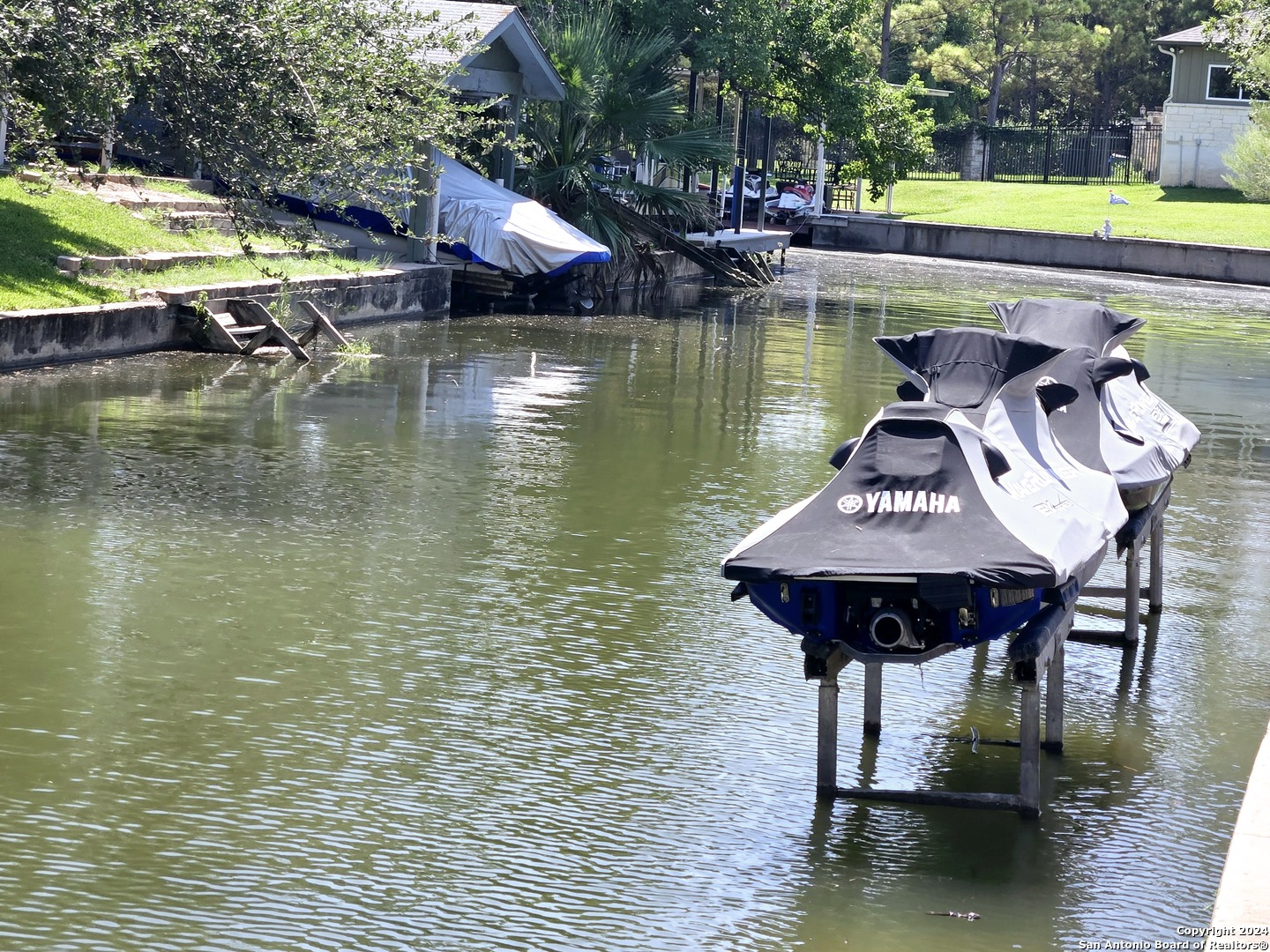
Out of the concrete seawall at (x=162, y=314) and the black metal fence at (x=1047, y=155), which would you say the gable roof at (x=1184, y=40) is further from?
the concrete seawall at (x=162, y=314)

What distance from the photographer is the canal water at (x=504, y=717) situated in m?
5.40

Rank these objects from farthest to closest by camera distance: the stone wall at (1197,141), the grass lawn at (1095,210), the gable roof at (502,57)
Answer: the stone wall at (1197,141), the grass lawn at (1095,210), the gable roof at (502,57)

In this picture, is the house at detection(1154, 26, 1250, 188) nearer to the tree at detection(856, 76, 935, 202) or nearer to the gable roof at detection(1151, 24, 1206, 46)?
the gable roof at detection(1151, 24, 1206, 46)

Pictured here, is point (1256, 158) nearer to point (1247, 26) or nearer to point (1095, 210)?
point (1095, 210)

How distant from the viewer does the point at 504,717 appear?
7172 millimetres

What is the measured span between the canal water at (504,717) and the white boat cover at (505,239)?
34.9 ft

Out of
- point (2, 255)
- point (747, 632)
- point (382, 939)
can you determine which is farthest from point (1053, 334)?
point (2, 255)

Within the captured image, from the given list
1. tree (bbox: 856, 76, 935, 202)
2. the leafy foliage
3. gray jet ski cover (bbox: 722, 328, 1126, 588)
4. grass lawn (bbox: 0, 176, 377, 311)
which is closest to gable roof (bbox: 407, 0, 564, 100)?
grass lawn (bbox: 0, 176, 377, 311)

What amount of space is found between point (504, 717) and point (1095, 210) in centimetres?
4511

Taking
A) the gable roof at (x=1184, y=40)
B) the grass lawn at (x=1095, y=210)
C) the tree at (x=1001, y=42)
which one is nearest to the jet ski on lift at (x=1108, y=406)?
the grass lawn at (x=1095, y=210)

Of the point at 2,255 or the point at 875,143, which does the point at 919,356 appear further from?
the point at 875,143

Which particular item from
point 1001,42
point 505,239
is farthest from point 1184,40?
point 505,239

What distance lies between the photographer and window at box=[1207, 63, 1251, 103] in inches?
2128

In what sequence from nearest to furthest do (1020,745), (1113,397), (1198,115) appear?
1. (1020,745)
2. (1113,397)
3. (1198,115)
